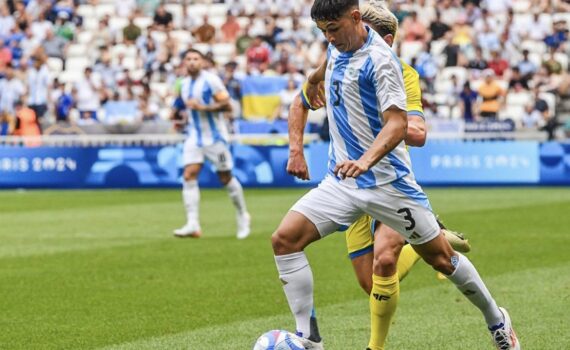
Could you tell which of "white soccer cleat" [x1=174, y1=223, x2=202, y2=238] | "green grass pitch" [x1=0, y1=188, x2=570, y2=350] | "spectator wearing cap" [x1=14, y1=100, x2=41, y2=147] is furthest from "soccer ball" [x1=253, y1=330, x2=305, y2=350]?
"spectator wearing cap" [x1=14, y1=100, x2=41, y2=147]

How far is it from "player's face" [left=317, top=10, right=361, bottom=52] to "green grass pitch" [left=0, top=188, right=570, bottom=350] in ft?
6.99

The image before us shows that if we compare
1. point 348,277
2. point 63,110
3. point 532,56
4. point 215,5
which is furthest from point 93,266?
point 215,5

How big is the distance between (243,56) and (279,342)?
86.0 feet

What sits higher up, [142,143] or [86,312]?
[86,312]

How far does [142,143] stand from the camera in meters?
27.3

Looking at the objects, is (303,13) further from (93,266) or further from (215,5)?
(93,266)

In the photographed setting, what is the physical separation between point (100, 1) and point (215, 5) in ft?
12.7

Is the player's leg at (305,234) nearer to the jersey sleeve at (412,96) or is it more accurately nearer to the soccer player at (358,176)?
the soccer player at (358,176)

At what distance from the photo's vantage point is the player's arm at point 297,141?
7.14 meters

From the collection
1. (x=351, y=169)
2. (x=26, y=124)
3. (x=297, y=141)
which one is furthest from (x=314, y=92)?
(x=26, y=124)

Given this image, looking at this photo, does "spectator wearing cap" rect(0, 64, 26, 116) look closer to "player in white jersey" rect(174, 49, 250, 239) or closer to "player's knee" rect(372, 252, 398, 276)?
"player in white jersey" rect(174, 49, 250, 239)

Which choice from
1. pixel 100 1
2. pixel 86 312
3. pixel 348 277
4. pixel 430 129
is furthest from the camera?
pixel 100 1

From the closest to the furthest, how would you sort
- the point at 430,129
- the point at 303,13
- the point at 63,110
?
the point at 430,129 < the point at 63,110 < the point at 303,13

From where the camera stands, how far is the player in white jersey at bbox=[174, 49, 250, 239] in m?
16.0
